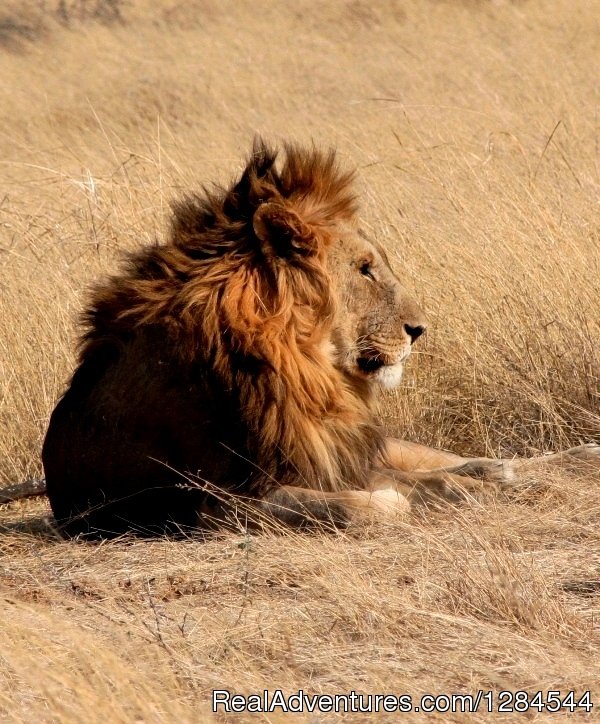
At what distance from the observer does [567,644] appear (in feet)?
11.0

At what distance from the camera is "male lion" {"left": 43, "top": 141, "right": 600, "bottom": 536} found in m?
4.86

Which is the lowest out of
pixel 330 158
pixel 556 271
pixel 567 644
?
pixel 567 644

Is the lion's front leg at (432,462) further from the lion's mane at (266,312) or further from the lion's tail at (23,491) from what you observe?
the lion's tail at (23,491)

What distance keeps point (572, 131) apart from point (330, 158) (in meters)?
4.75

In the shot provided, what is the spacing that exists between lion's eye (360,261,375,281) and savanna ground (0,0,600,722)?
95cm

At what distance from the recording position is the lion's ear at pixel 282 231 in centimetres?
495

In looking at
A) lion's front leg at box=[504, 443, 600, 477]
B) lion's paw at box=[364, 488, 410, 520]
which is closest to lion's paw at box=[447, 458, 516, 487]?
lion's front leg at box=[504, 443, 600, 477]

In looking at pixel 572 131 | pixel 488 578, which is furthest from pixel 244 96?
pixel 488 578

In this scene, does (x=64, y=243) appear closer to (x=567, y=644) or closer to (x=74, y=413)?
(x=74, y=413)

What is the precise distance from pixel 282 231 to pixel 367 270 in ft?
1.37

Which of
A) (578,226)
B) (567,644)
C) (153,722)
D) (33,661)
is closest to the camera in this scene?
(153,722)

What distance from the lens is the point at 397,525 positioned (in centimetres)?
469

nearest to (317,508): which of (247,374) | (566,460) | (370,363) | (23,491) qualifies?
(247,374)

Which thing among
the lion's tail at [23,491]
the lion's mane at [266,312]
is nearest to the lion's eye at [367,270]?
the lion's mane at [266,312]
